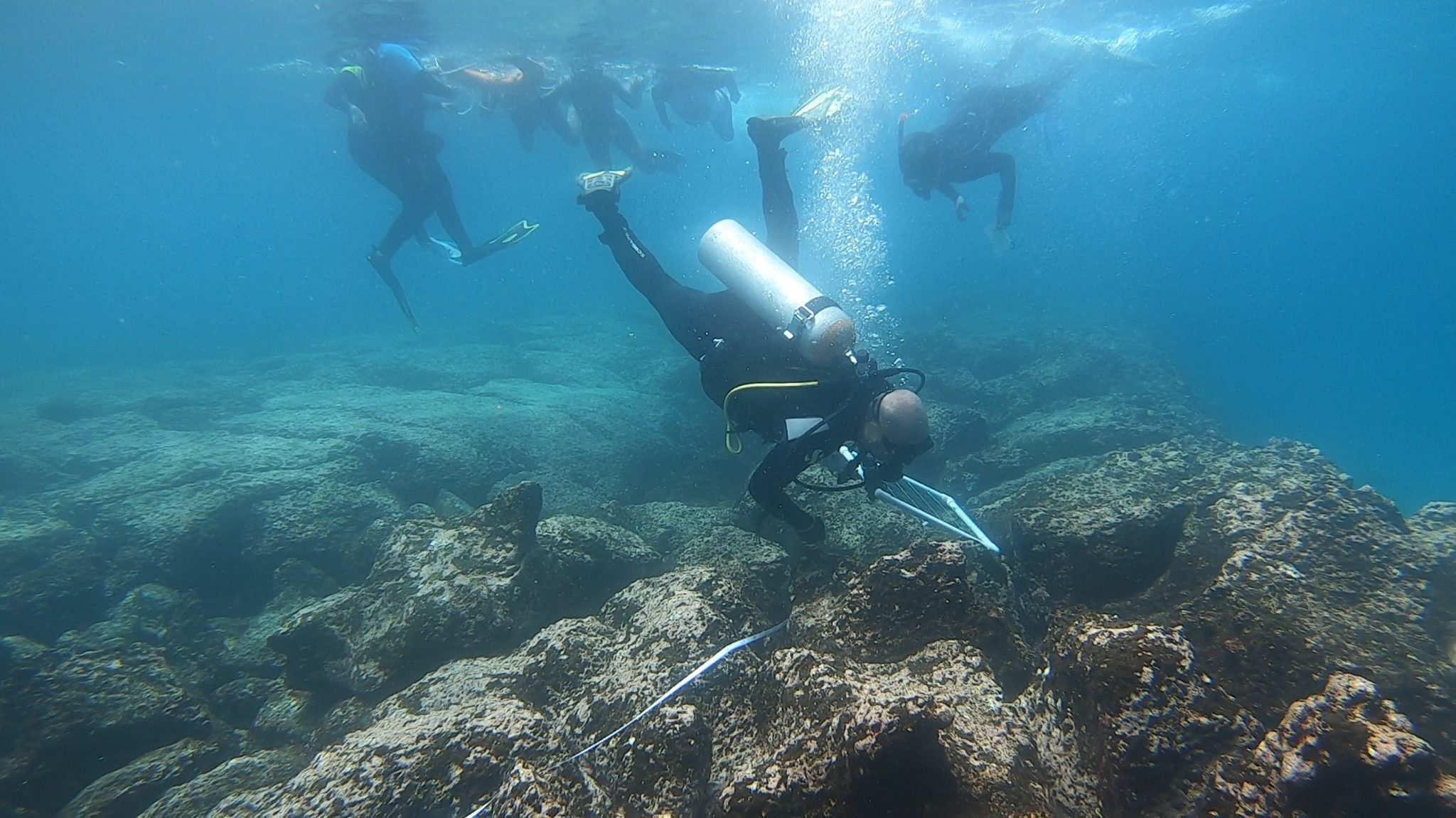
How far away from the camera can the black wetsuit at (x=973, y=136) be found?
13.9m

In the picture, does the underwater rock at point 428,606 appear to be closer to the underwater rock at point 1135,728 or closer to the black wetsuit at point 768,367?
the black wetsuit at point 768,367

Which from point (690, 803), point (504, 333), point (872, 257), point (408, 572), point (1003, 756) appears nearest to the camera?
point (1003, 756)

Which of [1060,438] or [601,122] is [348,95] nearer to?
[601,122]

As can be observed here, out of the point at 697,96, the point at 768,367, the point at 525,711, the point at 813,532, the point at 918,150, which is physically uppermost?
the point at 697,96

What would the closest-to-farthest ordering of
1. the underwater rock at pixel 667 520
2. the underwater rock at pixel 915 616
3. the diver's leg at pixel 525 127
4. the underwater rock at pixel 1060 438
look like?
the underwater rock at pixel 915 616
the underwater rock at pixel 667 520
the underwater rock at pixel 1060 438
the diver's leg at pixel 525 127

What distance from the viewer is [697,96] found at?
19922mm

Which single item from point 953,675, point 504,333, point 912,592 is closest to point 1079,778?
point 953,675

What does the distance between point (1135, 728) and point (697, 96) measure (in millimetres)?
20960

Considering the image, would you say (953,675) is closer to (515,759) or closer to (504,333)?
(515,759)

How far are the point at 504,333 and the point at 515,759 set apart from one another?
25007 millimetres

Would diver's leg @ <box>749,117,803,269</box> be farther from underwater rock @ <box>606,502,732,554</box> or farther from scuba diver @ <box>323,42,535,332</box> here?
scuba diver @ <box>323,42,535,332</box>

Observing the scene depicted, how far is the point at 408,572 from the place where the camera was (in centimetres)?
509

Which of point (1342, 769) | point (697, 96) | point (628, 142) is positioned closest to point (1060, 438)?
point (1342, 769)

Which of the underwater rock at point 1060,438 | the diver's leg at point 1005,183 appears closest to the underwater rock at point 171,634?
the underwater rock at point 1060,438
